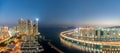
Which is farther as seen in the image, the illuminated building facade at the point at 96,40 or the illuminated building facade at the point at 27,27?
the illuminated building facade at the point at 27,27

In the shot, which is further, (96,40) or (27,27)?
(27,27)

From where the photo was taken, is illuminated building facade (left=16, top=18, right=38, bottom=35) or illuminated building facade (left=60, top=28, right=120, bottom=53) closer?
illuminated building facade (left=60, top=28, right=120, bottom=53)

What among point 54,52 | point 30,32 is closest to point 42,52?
point 54,52

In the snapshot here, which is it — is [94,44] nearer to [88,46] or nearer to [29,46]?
[88,46]

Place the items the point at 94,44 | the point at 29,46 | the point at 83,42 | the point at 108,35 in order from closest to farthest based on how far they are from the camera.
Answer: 1. the point at 29,46
2. the point at 94,44
3. the point at 83,42
4. the point at 108,35

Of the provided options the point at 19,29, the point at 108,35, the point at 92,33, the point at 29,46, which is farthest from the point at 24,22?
the point at 29,46

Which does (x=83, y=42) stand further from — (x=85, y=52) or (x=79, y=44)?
(x=85, y=52)

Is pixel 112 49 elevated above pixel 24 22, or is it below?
below

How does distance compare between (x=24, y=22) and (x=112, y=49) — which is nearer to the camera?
(x=112, y=49)

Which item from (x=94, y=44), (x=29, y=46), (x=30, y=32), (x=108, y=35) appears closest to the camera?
(x=29, y=46)
